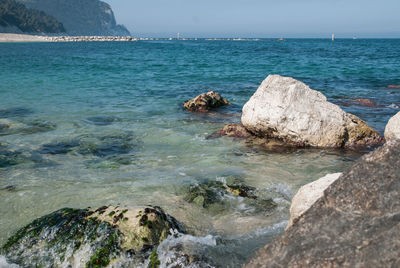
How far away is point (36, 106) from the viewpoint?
12391 mm

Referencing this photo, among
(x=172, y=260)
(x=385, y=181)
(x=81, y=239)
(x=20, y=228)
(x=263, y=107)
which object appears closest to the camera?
(x=385, y=181)

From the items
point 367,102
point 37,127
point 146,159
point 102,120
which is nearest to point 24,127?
point 37,127

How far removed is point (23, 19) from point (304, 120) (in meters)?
127

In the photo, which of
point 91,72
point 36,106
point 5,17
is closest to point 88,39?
point 5,17

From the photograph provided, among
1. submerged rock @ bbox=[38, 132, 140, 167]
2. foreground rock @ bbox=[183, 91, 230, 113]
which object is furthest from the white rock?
foreground rock @ bbox=[183, 91, 230, 113]

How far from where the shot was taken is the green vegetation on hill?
344ft

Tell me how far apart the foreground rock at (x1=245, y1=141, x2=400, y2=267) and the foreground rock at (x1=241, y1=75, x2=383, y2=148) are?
5166mm

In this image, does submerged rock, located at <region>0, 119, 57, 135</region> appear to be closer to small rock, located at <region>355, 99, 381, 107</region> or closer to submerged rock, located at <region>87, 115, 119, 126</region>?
submerged rock, located at <region>87, 115, 119, 126</region>

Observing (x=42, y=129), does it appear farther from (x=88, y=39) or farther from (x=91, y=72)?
(x=88, y=39)

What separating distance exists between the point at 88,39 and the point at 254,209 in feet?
364

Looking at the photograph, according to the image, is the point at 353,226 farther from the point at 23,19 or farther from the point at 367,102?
the point at 23,19

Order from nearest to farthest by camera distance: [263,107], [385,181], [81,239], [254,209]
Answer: [385,181], [81,239], [254,209], [263,107]

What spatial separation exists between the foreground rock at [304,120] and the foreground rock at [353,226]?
16.9ft

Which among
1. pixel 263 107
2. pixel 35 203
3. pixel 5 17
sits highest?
pixel 5 17
